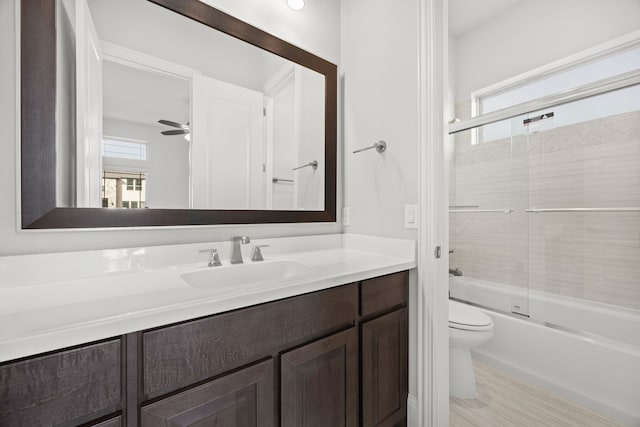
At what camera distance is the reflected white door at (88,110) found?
3.27 ft

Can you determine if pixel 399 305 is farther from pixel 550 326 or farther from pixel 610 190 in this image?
pixel 610 190

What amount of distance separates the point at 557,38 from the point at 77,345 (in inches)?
135

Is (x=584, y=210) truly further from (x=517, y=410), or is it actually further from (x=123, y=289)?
(x=123, y=289)

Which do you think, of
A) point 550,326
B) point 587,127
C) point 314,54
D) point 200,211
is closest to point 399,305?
point 200,211

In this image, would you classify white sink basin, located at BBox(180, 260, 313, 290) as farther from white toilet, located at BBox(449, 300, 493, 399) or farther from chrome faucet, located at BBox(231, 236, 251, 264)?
white toilet, located at BBox(449, 300, 493, 399)

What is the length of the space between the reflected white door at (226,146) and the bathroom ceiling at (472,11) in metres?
2.29

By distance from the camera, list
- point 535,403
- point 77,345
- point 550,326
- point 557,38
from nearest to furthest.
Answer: point 77,345
point 535,403
point 550,326
point 557,38

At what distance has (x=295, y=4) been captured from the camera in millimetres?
1550

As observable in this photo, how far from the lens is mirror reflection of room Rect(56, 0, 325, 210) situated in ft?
3.29

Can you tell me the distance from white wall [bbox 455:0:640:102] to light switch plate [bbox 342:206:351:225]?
84.6 inches

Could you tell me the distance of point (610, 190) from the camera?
193 centimetres

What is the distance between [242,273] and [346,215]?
790 millimetres

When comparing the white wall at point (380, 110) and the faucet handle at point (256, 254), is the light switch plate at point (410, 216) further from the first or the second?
the faucet handle at point (256, 254)

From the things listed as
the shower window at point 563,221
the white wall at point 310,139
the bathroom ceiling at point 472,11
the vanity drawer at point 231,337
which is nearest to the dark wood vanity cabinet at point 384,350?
the vanity drawer at point 231,337
